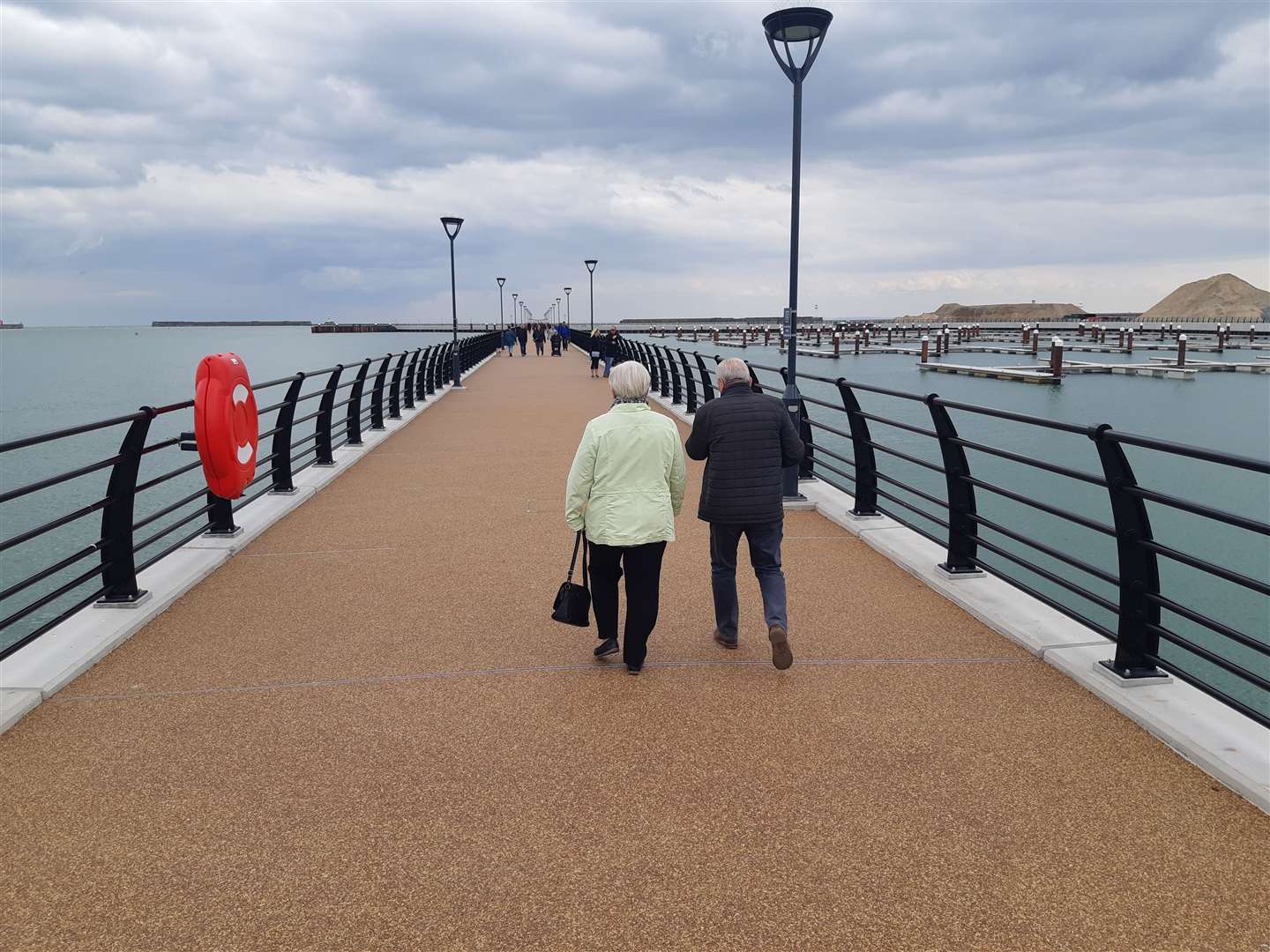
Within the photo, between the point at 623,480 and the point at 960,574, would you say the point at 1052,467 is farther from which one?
the point at 623,480

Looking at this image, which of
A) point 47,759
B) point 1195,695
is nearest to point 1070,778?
point 1195,695

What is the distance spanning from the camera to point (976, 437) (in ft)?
112

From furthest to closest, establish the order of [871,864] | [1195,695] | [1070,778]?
[1195,695]
[1070,778]
[871,864]

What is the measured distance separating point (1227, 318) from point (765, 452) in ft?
720

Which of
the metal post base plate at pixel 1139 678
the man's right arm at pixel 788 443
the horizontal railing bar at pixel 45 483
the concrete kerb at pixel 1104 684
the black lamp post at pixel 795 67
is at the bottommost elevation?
the concrete kerb at pixel 1104 684

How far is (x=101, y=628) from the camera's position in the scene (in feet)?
17.6

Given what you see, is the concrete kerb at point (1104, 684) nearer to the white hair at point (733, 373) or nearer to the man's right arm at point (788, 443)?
the man's right arm at point (788, 443)

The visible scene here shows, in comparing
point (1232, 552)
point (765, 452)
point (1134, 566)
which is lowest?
point (1232, 552)

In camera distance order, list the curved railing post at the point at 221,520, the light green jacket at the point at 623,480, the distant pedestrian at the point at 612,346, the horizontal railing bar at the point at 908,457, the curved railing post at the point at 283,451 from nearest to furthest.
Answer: the light green jacket at the point at 623,480
the horizontal railing bar at the point at 908,457
the curved railing post at the point at 221,520
the curved railing post at the point at 283,451
the distant pedestrian at the point at 612,346

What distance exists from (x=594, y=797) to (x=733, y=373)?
2265 millimetres

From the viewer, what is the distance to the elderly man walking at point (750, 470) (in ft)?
15.6

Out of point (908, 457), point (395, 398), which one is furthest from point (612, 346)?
point (908, 457)

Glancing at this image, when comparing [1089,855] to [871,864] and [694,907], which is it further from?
[694,907]

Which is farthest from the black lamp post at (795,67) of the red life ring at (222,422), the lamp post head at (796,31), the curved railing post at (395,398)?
the curved railing post at (395,398)
